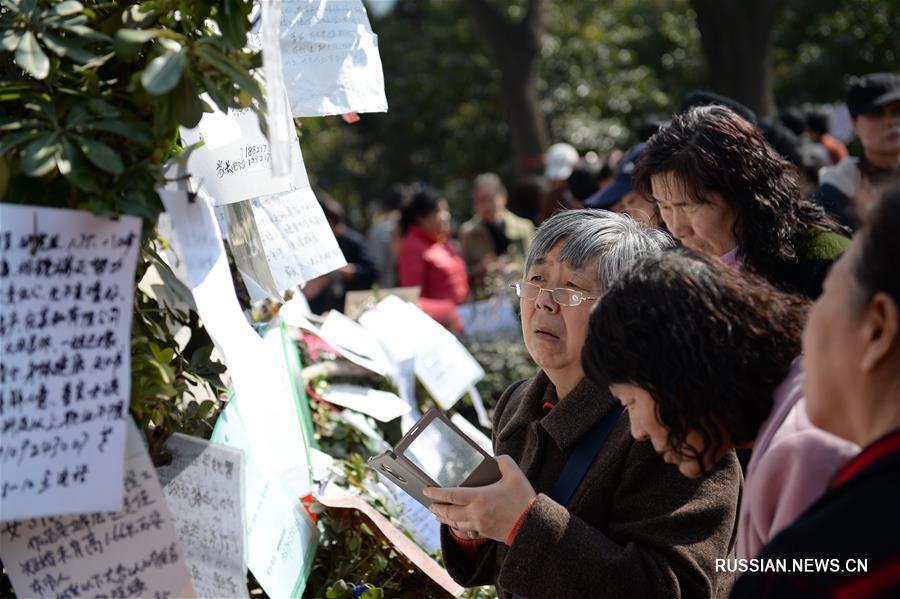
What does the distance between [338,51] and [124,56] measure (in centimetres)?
68

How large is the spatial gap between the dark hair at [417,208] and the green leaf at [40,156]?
5.19 m

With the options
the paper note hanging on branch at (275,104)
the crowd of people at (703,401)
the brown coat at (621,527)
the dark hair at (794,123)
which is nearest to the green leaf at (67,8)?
the paper note hanging on branch at (275,104)

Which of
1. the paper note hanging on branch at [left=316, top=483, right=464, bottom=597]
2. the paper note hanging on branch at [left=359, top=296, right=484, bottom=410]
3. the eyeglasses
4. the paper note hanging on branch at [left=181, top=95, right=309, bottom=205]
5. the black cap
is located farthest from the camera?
the black cap

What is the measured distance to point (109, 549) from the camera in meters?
1.63

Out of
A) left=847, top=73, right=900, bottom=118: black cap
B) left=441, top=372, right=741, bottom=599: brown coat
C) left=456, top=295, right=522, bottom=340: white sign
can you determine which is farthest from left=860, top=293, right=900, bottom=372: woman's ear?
left=456, top=295, right=522, bottom=340: white sign

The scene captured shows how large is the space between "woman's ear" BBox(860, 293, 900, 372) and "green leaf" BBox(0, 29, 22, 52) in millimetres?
1267

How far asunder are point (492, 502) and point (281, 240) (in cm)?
79

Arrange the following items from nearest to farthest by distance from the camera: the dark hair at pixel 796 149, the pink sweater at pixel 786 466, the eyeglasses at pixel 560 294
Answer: the pink sweater at pixel 786 466 < the eyeglasses at pixel 560 294 < the dark hair at pixel 796 149

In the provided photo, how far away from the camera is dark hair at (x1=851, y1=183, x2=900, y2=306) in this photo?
49.8 inches

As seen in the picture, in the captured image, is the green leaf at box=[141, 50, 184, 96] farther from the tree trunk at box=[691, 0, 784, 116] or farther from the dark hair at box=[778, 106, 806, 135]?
the tree trunk at box=[691, 0, 784, 116]

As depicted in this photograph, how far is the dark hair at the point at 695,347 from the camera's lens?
158 centimetres

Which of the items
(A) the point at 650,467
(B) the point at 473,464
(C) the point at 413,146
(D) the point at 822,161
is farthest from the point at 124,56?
(C) the point at 413,146

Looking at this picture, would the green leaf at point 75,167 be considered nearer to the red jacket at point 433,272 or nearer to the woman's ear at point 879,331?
the woman's ear at point 879,331

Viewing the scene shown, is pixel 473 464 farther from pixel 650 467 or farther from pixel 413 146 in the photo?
pixel 413 146
